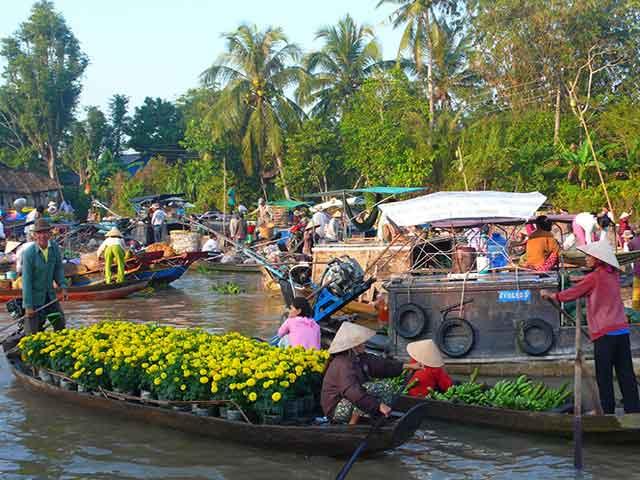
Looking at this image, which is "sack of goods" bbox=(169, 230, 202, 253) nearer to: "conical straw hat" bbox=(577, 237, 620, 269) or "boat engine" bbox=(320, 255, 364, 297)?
"boat engine" bbox=(320, 255, 364, 297)

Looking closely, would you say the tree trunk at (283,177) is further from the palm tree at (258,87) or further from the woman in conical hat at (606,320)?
the woman in conical hat at (606,320)

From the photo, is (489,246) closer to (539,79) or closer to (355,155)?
(539,79)

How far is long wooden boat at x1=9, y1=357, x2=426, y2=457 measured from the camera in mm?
5988

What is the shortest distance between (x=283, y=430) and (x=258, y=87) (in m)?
29.6

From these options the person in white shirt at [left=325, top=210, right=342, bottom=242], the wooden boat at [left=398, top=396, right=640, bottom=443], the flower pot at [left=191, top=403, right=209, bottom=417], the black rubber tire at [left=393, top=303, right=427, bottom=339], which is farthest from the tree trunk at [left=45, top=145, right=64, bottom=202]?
the wooden boat at [left=398, top=396, right=640, bottom=443]

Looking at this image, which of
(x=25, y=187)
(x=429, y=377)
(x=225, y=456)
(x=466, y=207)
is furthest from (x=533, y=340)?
(x=25, y=187)

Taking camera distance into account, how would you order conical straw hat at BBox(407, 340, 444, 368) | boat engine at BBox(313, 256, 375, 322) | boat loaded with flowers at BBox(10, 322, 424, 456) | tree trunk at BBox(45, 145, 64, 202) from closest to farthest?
boat loaded with flowers at BBox(10, 322, 424, 456), conical straw hat at BBox(407, 340, 444, 368), boat engine at BBox(313, 256, 375, 322), tree trunk at BBox(45, 145, 64, 202)

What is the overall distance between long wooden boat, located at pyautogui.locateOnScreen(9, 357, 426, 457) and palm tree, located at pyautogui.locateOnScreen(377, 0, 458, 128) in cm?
2495

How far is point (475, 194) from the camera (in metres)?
9.98

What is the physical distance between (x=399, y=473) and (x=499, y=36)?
2207cm


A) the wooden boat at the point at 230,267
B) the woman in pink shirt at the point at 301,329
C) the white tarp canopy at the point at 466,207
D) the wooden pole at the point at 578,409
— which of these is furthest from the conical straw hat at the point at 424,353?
the wooden boat at the point at 230,267

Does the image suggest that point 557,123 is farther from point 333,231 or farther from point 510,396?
point 510,396

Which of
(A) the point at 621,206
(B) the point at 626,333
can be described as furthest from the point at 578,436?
(A) the point at 621,206

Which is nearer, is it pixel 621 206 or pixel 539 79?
pixel 621 206
